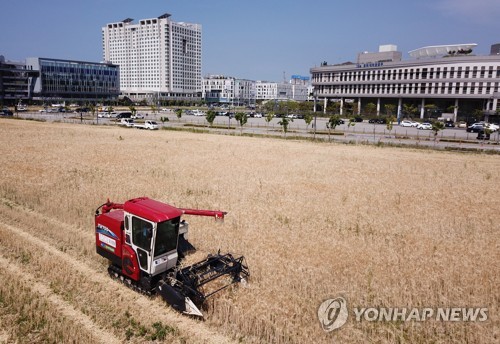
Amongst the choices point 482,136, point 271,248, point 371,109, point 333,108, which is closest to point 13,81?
point 333,108

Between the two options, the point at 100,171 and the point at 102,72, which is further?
the point at 102,72

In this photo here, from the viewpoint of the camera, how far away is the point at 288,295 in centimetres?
997

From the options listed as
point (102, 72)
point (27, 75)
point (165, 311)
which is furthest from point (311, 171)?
point (102, 72)

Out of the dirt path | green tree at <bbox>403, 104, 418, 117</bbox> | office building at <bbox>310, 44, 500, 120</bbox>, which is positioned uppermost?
office building at <bbox>310, 44, 500, 120</bbox>

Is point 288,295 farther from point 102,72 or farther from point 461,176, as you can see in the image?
point 102,72

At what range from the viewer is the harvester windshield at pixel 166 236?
9.36 m

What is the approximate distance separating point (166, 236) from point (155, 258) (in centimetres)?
63

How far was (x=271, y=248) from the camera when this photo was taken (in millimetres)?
13234

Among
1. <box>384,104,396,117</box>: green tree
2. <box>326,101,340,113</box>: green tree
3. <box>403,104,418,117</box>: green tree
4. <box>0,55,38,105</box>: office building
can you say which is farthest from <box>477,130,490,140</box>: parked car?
<box>0,55,38,105</box>: office building

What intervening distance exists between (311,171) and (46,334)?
23178 mm

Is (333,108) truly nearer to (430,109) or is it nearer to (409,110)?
(409,110)

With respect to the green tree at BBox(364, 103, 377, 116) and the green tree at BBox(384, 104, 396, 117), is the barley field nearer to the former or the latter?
the green tree at BBox(384, 104, 396, 117)

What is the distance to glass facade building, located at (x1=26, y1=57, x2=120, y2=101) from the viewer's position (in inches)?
6449

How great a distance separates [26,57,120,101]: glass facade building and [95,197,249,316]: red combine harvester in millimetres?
178237
